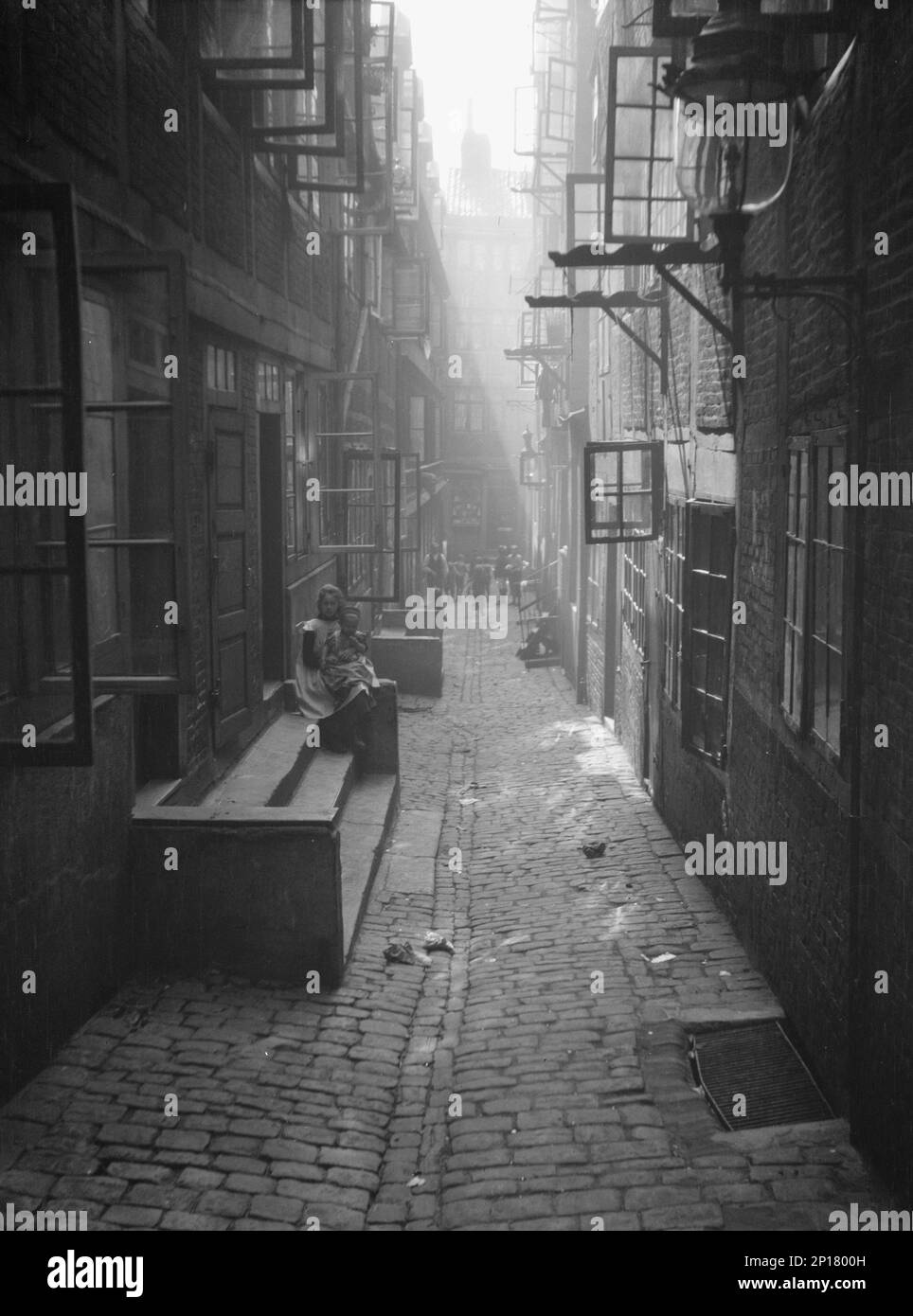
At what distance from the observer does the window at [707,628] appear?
8406 millimetres

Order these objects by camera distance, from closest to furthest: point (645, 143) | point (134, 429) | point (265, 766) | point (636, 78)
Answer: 1. point (134, 429)
2. point (265, 766)
3. point (636, 78)
4. point (645, 143)

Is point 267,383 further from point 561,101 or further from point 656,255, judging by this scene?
point 561,101

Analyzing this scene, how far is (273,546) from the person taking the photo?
11609mm

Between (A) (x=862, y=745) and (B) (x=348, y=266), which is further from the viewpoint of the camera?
(B) (x=348, y=266)

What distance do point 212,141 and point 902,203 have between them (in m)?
5.65

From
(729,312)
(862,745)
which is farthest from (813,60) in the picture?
(862,745)

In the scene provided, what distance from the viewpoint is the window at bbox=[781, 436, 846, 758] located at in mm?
5613

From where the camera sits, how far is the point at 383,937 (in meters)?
8.15

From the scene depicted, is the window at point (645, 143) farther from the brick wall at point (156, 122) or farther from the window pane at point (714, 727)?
the window pane at point (714, 727)

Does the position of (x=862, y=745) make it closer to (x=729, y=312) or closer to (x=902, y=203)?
(x=902, y=203)
